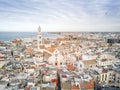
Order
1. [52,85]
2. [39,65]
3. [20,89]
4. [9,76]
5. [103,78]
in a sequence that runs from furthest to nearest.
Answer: [39,65], [103,78], [9,76], [52,85], [20,89]

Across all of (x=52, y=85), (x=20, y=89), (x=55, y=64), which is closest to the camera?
(x=20, y=89)

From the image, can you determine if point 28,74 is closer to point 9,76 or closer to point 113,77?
point 9,76

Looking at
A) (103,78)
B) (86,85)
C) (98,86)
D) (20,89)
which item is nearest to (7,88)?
(20,89)

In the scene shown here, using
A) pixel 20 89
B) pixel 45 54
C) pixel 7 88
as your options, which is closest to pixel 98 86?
pixel 20 89

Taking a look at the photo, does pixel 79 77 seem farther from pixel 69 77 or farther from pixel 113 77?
pixel 113 77

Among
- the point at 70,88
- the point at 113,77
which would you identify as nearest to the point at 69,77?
the point at 70,88

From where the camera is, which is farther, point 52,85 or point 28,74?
point 28,74

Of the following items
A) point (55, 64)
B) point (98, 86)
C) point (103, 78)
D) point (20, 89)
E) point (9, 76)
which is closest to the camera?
point (20, 89)

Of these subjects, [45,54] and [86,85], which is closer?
[86,85]
